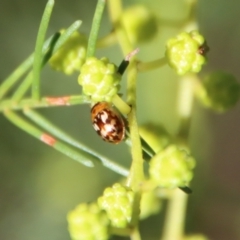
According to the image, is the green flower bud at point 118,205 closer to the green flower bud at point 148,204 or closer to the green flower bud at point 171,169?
the green flower bud at point 171,169

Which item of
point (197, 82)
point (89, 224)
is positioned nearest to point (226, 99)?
point (197, 82)

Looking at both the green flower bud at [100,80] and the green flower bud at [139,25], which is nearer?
the green flower bud at [100,80]

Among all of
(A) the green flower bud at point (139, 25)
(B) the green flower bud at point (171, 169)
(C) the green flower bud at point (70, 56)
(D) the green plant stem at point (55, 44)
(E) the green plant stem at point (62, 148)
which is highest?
(A) the green flower bud at point (139, 25)

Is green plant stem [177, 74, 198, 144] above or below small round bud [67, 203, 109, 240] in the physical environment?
above

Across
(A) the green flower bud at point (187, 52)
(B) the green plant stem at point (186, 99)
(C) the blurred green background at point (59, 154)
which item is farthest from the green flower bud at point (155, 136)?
(C) the blurred green background at point (59, 154)

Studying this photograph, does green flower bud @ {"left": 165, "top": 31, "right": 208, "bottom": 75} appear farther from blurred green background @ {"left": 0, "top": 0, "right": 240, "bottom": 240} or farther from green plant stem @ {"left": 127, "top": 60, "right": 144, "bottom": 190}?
blurred green background @ {"left": 0, "top": 0, "right": 240, "bottom": 240}

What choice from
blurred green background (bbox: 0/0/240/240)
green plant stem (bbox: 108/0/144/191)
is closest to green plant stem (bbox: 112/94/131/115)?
green plant stem (bbox: 108/0/144/191)

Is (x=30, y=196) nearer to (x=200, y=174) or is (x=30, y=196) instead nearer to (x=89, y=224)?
(x=200, y=174)

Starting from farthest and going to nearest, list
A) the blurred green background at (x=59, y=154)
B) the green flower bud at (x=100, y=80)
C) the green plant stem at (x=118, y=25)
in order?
the blurred green background at (x=59, y=154), the green plant stem at (x=118, y=25), the green flower bud at (x=100, y=80)
